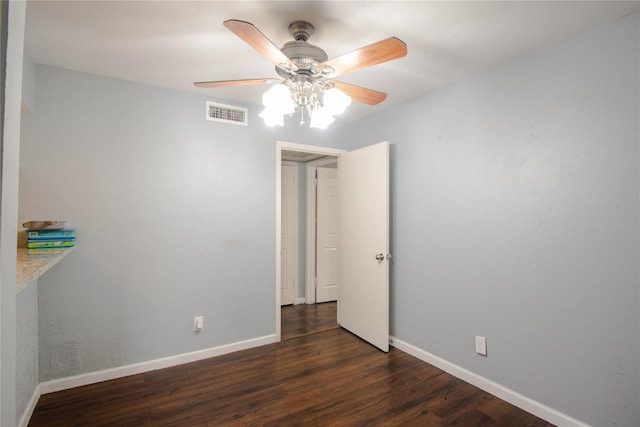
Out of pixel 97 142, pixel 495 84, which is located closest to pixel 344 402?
pixel 495 84

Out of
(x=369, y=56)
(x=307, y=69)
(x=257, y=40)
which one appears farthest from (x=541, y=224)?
(x=257, y=40)

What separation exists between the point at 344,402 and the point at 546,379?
4.33ft

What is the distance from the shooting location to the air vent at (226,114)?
2.83m

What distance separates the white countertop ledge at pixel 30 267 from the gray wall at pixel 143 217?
542mm

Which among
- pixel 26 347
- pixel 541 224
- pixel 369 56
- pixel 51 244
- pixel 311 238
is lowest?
pixel 26 347

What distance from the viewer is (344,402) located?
214 centimetres

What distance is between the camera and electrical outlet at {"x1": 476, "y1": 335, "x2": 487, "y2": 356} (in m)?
2.28

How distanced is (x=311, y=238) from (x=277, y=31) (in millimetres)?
3143

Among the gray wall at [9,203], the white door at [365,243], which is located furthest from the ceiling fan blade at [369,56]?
the white door at [365,243]

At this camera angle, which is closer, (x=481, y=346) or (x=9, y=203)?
(x=9, y=203)

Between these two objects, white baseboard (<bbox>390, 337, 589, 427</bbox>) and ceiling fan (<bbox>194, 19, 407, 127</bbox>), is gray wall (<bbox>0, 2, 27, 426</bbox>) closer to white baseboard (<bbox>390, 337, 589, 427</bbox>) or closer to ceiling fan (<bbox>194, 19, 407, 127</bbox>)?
ceiling fan (<bbox>194, 19, 407, 127</bbox>)

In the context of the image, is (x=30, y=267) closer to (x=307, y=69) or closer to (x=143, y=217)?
(x=143, y=217)

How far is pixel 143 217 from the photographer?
2.53m

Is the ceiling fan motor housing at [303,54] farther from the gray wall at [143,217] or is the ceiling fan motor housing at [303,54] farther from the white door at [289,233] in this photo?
the white door at [289,233]
